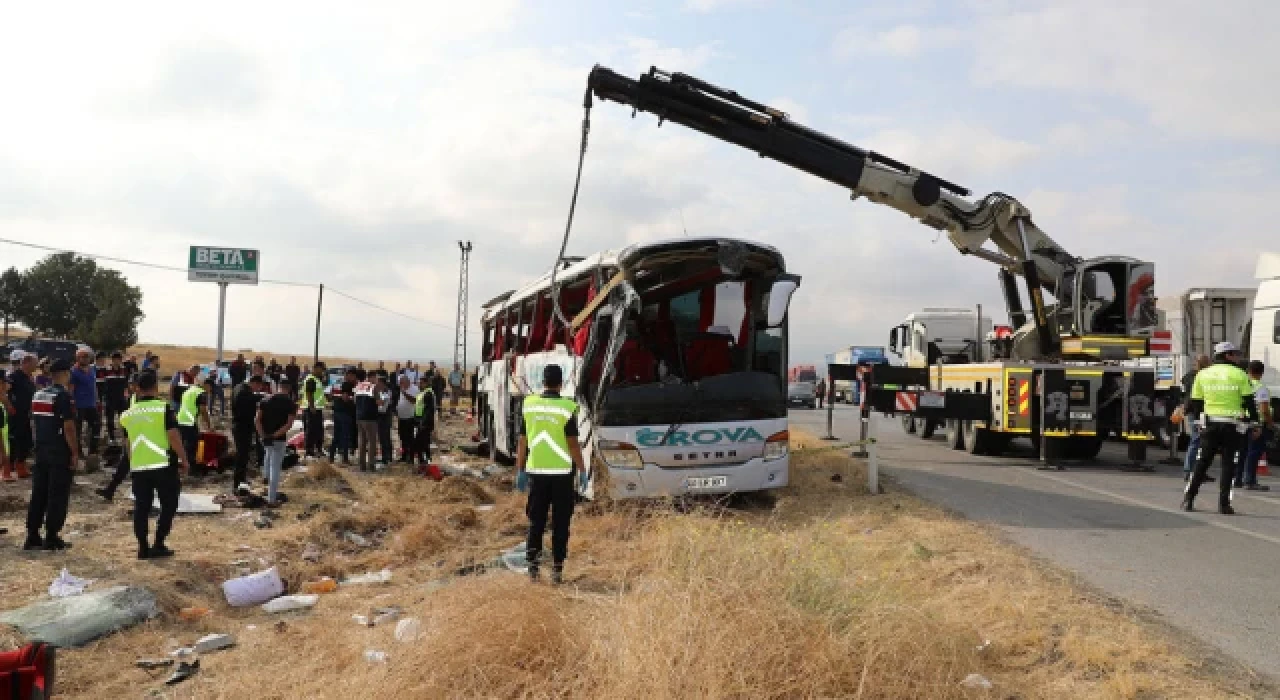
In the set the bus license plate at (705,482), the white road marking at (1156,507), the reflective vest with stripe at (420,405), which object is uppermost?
the reflective vest with stripe at (420,405)

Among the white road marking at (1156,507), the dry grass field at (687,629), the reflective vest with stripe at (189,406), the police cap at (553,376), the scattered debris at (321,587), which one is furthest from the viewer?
the reflective vest with stripe at (189,406)

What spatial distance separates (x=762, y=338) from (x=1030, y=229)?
7367 mm

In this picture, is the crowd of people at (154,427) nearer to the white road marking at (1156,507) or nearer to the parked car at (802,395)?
the white road marking at (1156,507)

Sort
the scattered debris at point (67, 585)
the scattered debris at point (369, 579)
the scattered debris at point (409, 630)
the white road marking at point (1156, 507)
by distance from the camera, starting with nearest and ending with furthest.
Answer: the scattered debris at point (409, 630) → the scattered debris at point (67, 585) → the scattered debris at point (369, 579) → the white road marking at point (1156, 507)

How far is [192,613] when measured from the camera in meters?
6.25

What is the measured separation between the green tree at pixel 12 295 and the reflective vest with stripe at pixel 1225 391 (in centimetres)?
6851

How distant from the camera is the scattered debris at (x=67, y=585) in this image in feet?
21.1

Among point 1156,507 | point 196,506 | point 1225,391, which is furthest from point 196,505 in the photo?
point 1225,391

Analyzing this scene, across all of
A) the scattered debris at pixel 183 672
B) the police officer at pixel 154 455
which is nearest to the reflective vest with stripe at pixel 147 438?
the police officer at pixel 154 455

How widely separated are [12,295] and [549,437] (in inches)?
2640

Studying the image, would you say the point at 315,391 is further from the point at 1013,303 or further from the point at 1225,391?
the point at 1225,391

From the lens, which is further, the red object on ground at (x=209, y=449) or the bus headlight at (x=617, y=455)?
the red object on ground at (x=209, y=449)

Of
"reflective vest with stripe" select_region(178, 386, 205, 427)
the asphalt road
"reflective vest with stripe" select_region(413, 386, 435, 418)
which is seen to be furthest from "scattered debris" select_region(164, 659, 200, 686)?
"reflective vest with stripe" select_region(413, 386, 435, 418)

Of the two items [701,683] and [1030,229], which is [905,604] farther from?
[1030,229]
